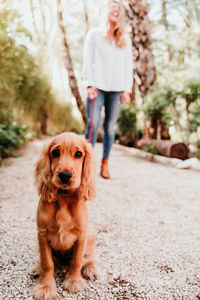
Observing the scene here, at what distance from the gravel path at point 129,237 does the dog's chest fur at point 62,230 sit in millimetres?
337

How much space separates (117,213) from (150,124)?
4561 mm

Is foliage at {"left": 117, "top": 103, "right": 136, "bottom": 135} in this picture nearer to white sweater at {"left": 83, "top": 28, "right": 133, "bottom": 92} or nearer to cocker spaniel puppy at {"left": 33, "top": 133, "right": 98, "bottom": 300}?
white sweater at {"left": 83, "top": 28, "right": 133, "bottom": 92}

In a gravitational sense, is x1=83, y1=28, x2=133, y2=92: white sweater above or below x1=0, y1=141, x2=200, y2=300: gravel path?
above

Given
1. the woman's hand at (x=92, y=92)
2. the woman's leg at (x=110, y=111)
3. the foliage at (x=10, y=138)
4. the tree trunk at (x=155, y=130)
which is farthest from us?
the tree trunk at (x=155, y=130)

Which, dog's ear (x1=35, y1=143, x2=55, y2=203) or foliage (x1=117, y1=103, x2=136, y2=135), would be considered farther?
foliage (x1=117, y1=103, x2=136, y2=135)

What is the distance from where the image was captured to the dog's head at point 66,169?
152cm

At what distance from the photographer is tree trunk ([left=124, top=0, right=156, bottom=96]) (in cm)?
675

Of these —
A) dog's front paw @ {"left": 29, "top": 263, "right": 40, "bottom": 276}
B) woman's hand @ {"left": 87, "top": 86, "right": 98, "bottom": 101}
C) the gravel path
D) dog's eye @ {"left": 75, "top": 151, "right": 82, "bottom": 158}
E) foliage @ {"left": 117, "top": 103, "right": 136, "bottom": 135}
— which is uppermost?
woman's hand @ {"left": 87, "top": 86, "right": 98, "bottom": 101}

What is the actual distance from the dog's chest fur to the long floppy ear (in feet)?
0.57

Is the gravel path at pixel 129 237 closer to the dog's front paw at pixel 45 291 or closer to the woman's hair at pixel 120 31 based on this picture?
the dog's front paw at pixel 45 291

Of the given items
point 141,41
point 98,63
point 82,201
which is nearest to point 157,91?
point 141,41

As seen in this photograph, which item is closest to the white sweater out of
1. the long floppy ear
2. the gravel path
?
the gravel path

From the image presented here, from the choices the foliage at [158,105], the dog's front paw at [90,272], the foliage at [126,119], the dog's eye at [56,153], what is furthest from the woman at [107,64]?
the foliage at [126,119]

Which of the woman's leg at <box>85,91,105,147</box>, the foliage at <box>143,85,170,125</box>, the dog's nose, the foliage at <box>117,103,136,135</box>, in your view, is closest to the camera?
the dog's nose
